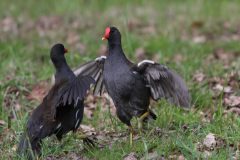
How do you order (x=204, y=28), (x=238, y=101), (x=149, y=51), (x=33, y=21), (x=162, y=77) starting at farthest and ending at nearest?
(x=33, y=21) < (x=204, y=28) < (x=149, y=51) < (x=238, y=101) < (x=162, y=77)

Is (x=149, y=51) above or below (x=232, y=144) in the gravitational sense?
above

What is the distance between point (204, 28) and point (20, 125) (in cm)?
548

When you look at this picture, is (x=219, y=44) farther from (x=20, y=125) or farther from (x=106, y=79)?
(x=20, y=125)

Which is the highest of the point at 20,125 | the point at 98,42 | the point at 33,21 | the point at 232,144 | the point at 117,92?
the point at 33,21

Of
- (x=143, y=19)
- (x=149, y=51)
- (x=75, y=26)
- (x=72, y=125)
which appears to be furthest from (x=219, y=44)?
(x=72, y=125)

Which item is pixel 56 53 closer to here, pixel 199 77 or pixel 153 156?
pixel 153 156

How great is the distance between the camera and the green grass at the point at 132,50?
3309 millimetres

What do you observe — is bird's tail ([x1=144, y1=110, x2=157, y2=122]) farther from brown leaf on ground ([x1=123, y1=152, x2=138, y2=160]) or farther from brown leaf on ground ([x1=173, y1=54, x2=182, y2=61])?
brown leaf on ground ([x1=173, y1=54, x2=182, y2=61])

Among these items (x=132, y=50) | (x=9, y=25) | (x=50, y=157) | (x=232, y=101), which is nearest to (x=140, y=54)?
(x=132, y=50)

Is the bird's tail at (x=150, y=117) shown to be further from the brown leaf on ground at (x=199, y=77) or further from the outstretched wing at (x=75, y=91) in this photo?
the brown leaf on ground at (x=199, y=77)

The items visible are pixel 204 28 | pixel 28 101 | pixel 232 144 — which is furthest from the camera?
pixel 204 28

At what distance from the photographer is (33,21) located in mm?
8422

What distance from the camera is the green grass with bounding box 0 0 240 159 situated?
130 inches

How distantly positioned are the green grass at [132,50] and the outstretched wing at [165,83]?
20cm
